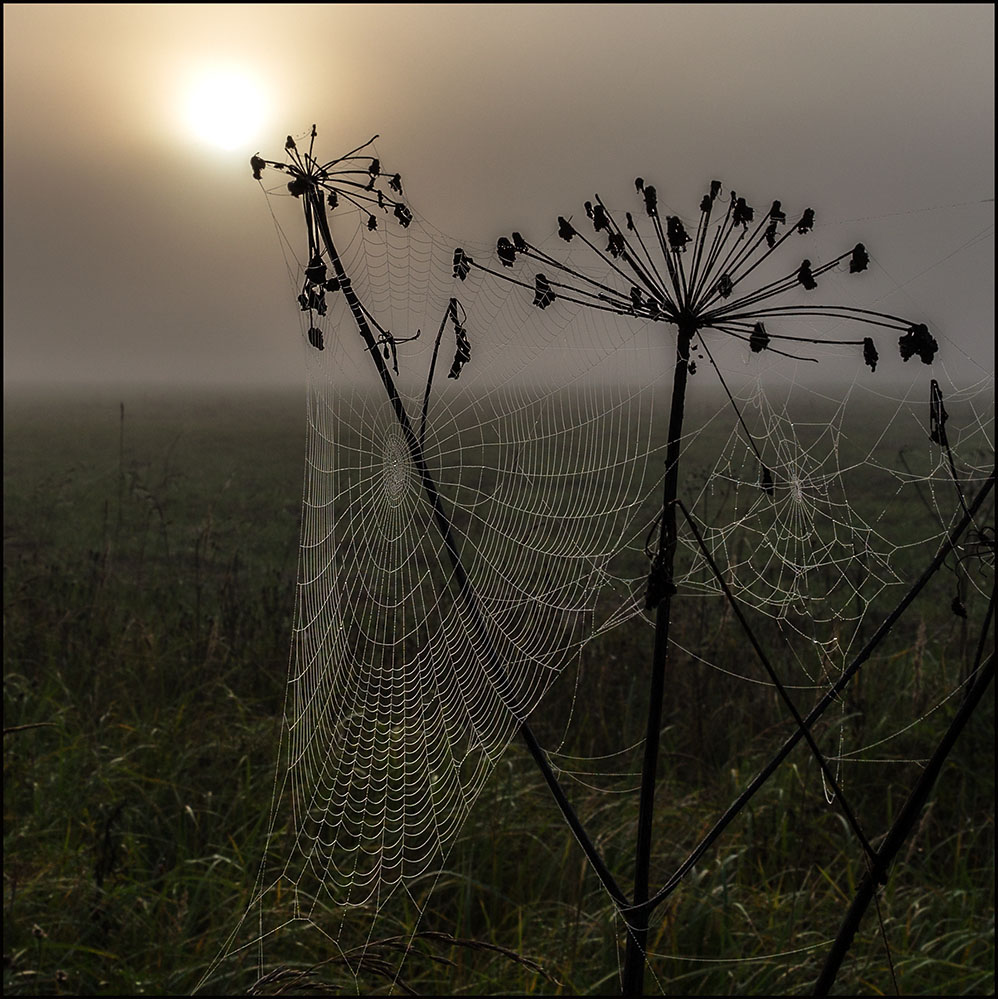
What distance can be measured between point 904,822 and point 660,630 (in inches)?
15.6

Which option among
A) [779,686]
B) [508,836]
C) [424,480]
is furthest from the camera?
[508,836]

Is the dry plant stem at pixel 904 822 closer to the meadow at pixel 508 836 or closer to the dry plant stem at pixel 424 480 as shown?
the dry plant stem at pixel 424 480

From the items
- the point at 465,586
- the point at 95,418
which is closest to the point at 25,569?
the point at 465,586

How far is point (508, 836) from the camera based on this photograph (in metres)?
3.96

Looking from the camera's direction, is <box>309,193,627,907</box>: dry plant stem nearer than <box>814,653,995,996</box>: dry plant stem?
No

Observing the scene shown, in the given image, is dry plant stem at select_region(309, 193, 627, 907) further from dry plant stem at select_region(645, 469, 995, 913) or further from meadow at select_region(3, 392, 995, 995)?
meadow at select_region(3, 392, 995, 995)

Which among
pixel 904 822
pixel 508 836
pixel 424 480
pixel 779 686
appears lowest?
pixel 508 836

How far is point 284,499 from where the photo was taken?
1553cm

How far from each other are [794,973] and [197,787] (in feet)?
9.19

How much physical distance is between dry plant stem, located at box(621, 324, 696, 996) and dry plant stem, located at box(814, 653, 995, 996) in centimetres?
26

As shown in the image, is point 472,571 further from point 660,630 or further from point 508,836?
point 660,630

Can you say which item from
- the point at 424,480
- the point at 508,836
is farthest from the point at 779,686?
the point at 508,836

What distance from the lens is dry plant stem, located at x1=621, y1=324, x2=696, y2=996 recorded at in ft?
3.76

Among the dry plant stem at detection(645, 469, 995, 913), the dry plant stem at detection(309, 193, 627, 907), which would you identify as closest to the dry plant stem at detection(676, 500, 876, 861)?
the dry plant stem at detection(645, 469, 995, 913)
